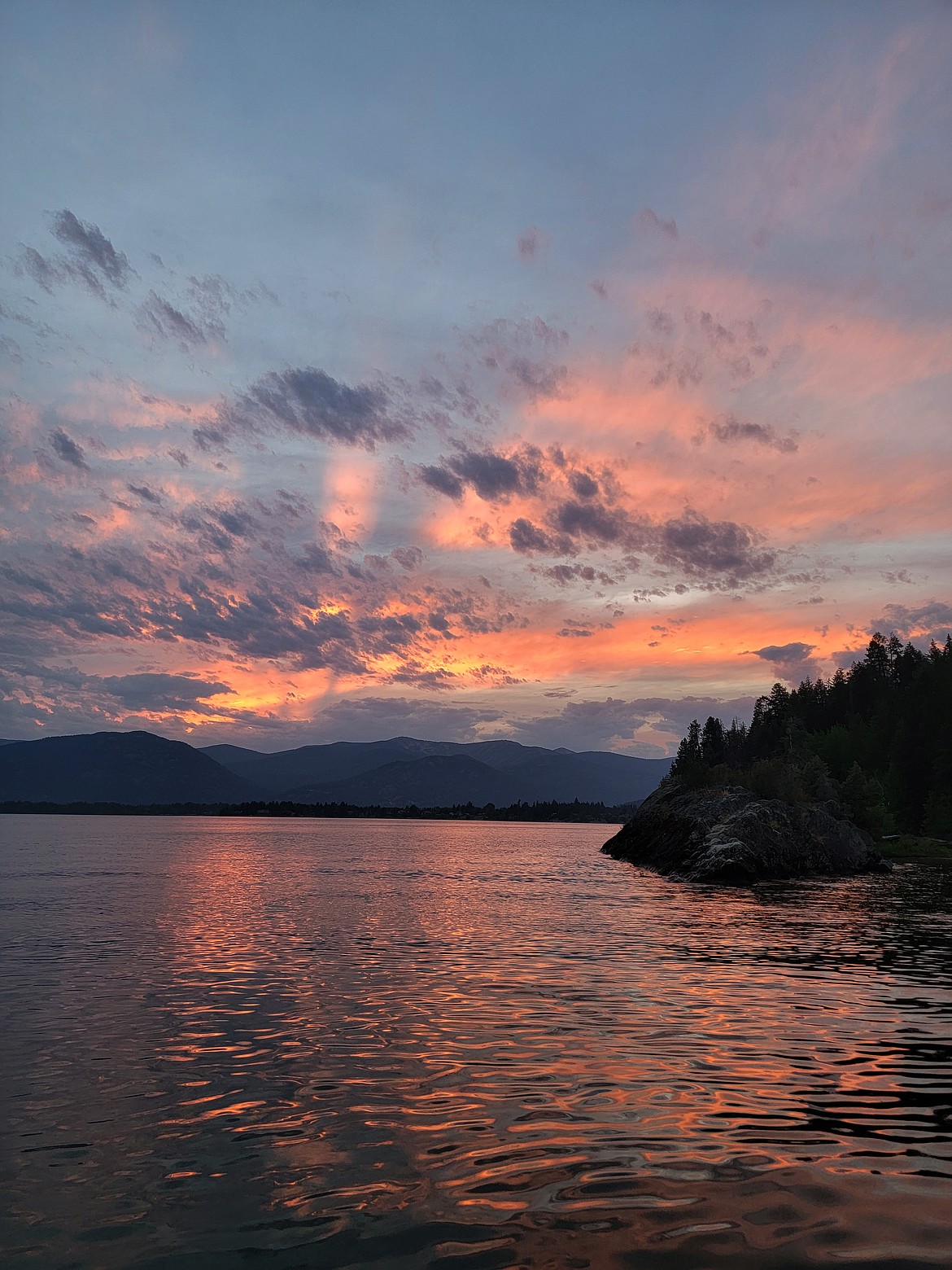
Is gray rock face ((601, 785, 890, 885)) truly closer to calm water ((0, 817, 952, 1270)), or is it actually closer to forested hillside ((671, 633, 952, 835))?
forested hillside ((671, 633, 952, 835))

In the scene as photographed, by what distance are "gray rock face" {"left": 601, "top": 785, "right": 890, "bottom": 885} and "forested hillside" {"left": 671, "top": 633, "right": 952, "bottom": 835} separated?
24.0 ft

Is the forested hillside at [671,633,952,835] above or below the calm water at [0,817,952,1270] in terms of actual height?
above

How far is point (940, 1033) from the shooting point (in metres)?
15.4

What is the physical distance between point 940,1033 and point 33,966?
2240 centimetres

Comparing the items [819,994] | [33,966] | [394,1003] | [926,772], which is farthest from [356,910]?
[926,772]

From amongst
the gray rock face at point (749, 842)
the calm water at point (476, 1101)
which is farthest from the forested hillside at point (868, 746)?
the calm water at point (476, 1101)

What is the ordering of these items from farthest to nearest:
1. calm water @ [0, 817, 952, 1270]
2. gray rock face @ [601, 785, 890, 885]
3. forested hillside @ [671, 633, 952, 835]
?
forested hillside @ [671, 633, 952, 835] → gray rock face @ [601, 785, 890, 885] → calm water @ [0, 817, 952, 1270]

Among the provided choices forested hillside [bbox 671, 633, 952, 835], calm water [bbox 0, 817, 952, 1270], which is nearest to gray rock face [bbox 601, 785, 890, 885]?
forested hillside [bbox 671, 633, 952, 835]

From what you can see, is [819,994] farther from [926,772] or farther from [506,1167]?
[926,772]

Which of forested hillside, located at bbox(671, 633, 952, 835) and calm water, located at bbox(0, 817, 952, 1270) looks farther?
forested hillside, located at bbox(671, 633, 952, 835)

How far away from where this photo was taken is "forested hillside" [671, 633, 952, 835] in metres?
88.2

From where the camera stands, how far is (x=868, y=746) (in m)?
116

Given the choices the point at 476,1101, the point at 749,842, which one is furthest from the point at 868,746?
the point at 476,1101

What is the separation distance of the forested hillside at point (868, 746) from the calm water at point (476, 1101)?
56747 mm
